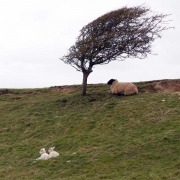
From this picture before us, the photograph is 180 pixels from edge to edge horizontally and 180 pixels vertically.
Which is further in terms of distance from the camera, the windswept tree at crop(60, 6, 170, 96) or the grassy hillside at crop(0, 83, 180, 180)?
the windswept tree at crop(60, 6, 170, 96)

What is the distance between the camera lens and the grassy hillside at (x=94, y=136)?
1095cm

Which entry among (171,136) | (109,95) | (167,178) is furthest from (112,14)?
(167,178)

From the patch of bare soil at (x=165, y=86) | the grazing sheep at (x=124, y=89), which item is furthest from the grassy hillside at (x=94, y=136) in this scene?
the patch of bare soil at (x=165, y=86)

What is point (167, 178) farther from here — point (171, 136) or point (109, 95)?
point (109, 95)

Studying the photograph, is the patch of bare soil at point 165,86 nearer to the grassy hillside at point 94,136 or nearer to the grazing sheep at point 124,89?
the grassy hillside at point 94,136

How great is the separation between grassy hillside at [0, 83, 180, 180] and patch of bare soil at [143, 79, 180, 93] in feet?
2.91

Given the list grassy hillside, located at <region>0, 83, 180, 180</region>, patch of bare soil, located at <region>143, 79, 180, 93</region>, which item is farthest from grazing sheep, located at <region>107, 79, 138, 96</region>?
patch of bare soil, located at <region>143, 79, 180, 93</region>

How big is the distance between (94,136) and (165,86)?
788cm

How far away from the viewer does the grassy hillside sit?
35.9 ft

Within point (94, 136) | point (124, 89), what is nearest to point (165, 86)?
point (124, 89)

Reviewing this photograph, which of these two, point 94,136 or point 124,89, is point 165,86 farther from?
point 94,136

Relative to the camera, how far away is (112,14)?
20.5m

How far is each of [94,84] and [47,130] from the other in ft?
28.6

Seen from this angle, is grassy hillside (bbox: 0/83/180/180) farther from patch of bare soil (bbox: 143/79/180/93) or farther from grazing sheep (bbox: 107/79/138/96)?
patch of bare soil (bbox: 143/79/180/93)
